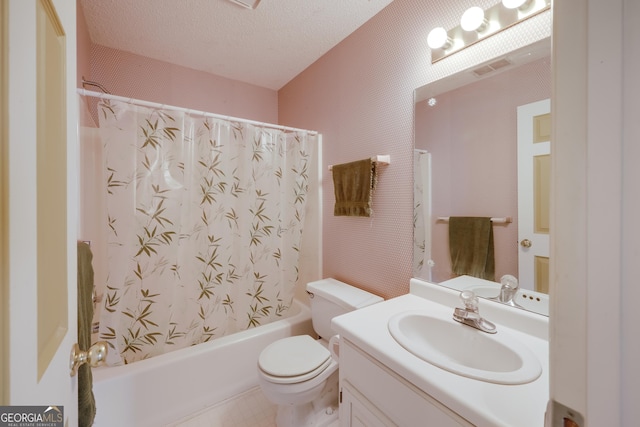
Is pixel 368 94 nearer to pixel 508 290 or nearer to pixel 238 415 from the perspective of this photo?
pixel 508 290

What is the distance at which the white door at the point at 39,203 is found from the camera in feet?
0.96

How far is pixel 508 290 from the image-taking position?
3.46 feet

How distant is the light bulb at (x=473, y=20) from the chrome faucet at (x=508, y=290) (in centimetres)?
105

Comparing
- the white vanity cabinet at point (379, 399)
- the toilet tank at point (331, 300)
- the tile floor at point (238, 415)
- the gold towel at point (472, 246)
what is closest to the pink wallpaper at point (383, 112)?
the toilet tank at point (331, 300)

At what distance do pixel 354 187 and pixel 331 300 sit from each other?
721 mm

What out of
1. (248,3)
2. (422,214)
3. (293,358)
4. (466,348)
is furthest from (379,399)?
(248,3)

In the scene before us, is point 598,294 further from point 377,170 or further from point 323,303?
point 323,303

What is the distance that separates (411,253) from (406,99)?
0.84m

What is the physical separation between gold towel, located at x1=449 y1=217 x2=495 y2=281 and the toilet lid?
0.84m

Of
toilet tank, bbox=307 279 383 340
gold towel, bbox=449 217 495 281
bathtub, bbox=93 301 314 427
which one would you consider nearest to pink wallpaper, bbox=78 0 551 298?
toilet tank, bbox=307 279 383 340

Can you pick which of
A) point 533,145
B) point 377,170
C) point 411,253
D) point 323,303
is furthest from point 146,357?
point 533,145

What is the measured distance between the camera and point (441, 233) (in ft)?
4.30

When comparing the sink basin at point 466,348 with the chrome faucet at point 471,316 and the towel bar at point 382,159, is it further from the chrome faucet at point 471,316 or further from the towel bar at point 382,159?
the towel bar at point 382,159

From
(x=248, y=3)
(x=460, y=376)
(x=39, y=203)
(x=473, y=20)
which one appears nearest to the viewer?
(x=39, y=203)
